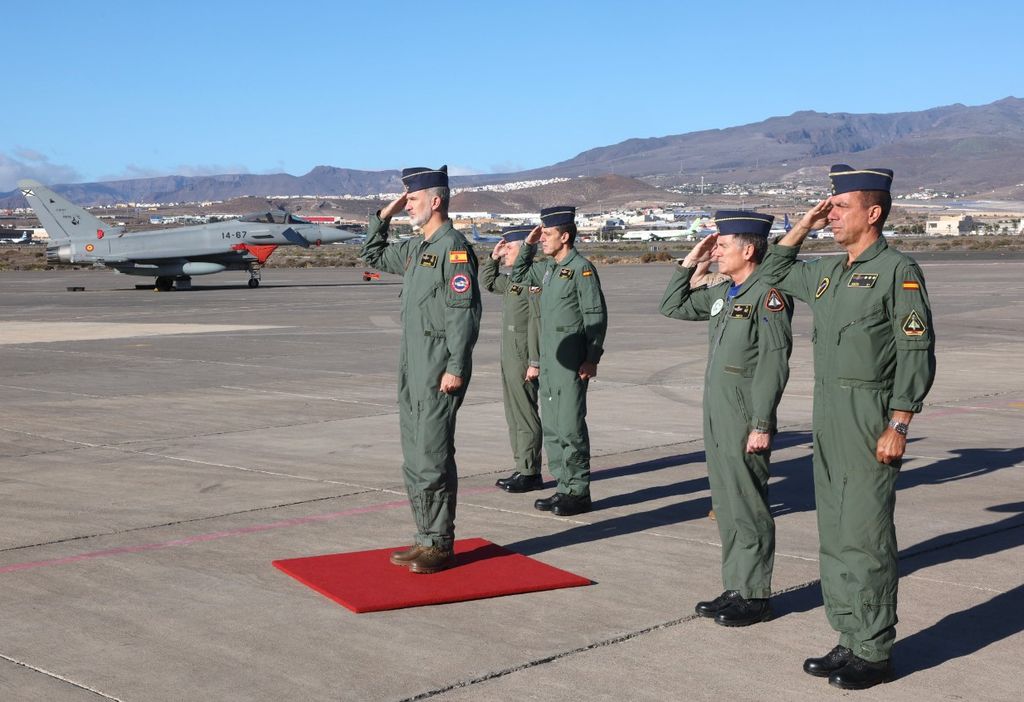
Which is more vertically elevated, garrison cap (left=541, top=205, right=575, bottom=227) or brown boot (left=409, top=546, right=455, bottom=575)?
garrison cap (left=541, top=205, right=575, bottom=227)

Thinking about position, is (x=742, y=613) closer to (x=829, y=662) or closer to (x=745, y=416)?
(x=829, y=662)

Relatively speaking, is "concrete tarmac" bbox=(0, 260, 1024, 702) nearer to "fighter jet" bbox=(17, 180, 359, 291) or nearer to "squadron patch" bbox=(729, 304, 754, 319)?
"squadron patch" bbox=(729, 304, 754, 319)

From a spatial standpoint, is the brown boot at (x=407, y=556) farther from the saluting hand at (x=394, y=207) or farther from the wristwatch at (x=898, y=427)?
the wristwatch at (x=898, y=427)

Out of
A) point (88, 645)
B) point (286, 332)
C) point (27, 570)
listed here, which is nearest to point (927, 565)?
point (88, 645)

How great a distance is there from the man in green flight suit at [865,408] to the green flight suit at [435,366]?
2.31 m

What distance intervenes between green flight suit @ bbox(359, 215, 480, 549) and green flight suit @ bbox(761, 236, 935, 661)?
2.35m

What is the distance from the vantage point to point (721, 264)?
6.65 m

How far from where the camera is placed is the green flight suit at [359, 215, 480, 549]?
704cm

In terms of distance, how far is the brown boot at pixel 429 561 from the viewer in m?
7.05

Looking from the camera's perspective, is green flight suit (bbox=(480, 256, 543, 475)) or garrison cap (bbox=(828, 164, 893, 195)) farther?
green flight suit (bbox=(480, 256, 543, 475))

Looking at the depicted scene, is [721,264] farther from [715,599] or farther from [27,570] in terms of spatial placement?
[27,570]

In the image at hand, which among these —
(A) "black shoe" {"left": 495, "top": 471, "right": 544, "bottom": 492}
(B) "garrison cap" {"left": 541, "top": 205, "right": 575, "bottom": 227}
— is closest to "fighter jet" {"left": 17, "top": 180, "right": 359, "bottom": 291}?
(A) "black shoe" {"left": 495, "top": 471, "right": 544, "bottom": 492}

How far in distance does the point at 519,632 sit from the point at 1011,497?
4.96m

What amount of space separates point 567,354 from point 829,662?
399 cm
